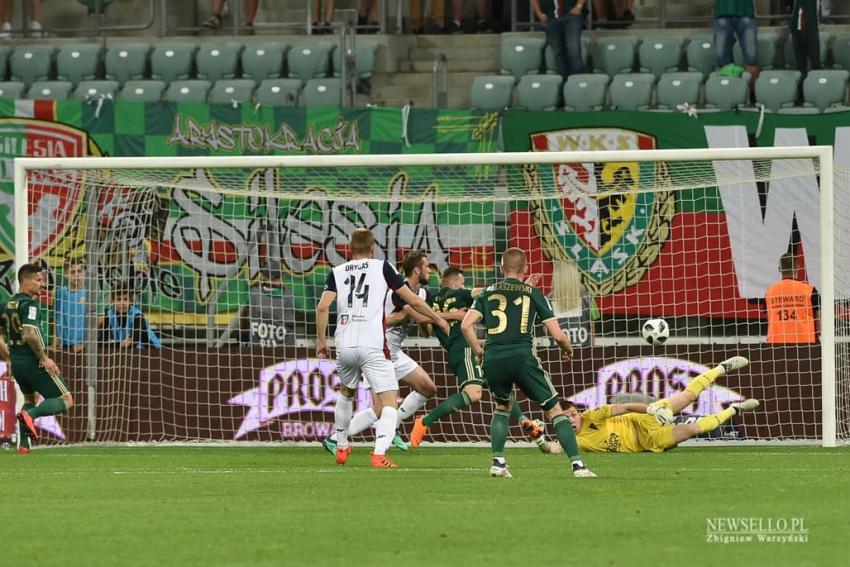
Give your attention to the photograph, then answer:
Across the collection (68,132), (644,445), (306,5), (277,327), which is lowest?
(644,445)

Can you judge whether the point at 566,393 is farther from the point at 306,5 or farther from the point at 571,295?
the point at 306,5

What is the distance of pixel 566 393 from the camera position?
17.7m

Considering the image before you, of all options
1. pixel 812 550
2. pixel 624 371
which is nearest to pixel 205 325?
pixel 624 371

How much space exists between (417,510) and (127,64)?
15.3 meters

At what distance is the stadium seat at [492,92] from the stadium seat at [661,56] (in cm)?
191

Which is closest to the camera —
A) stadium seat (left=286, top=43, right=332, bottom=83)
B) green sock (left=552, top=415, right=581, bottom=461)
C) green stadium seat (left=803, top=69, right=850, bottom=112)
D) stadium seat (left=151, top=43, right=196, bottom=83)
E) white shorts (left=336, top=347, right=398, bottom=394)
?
green sock (left=552, top=415, right=581, bottom=461)

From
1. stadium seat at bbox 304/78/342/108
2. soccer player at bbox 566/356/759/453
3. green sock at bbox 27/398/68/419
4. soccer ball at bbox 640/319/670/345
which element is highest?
stadium seat at bbox 304/78/342/108

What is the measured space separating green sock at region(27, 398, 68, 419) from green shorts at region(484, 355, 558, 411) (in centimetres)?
599

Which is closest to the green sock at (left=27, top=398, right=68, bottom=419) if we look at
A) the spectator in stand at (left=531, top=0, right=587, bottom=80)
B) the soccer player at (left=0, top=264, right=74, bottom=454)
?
the soccer player at (left=0, top=264, right=74, bottom=454)

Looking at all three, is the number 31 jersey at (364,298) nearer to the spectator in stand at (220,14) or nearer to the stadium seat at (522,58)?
the stadium seat at (522,58)

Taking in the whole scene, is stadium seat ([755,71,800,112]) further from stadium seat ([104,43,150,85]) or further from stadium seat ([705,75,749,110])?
stadium seat ([104,43,150,85])

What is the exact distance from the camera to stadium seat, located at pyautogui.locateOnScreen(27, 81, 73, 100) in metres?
22.6

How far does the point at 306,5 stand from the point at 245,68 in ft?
8.17

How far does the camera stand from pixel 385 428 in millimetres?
13172
